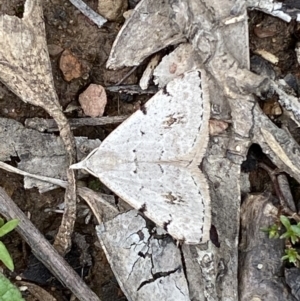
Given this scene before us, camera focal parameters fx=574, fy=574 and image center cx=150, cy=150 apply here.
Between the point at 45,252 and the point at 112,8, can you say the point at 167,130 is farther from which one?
the point at 45,252

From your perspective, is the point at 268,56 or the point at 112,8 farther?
the point at 112,8

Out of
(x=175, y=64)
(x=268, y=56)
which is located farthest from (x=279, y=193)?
(x=175, y=64)

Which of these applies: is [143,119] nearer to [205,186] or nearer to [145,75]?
[145,75]

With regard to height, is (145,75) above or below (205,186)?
above

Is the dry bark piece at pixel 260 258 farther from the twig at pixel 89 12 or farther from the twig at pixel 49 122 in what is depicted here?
the twig at pixel 89 12

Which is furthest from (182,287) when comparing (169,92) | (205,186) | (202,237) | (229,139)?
(169,92)

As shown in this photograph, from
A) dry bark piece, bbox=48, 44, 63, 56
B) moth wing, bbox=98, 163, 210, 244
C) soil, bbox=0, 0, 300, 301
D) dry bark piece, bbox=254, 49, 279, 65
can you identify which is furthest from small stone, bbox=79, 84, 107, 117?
dry bark piece, bbox=254, 49, 279, 65
